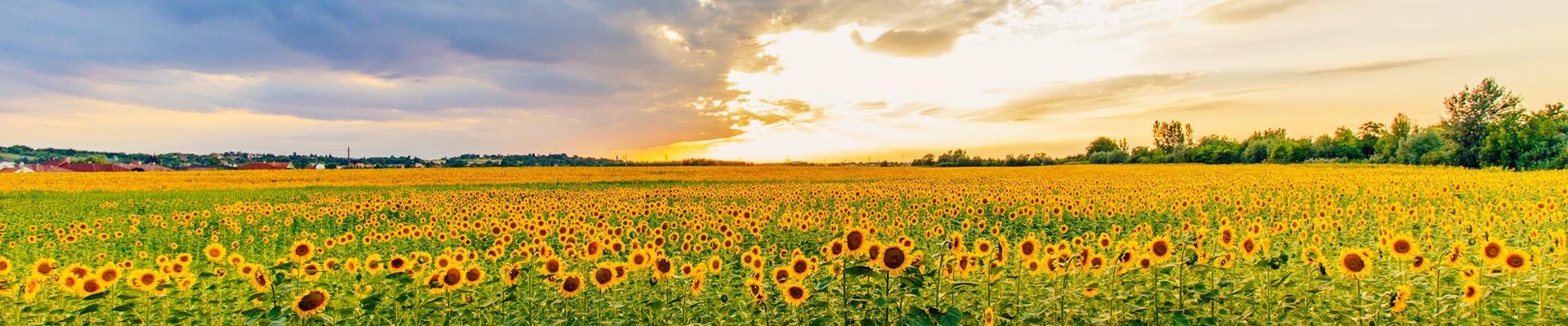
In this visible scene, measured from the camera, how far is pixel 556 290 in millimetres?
6398

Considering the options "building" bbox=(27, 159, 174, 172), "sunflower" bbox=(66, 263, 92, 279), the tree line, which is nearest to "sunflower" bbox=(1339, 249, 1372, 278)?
"sunflower" bbox=(66, 263, 92, 279)

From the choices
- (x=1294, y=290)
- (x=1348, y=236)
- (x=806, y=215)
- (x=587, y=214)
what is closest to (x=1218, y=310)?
(x=1294, y=290)

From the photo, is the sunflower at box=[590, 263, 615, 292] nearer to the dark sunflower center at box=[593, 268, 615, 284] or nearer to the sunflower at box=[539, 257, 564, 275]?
the dark sunflower center at box=[593, 268, 615, 284]

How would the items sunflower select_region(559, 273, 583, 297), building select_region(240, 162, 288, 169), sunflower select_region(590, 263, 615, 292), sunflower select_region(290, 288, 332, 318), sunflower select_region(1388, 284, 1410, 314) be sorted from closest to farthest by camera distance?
1. sunflower select_region(290, 288, 332, 318)
2. sunflower select_region(1388, 284, 1410, 314)
3. sunflower select_region(559, 273, 583, 297)
4. sunflower select_region(590, 263, 615, 292)
5. building select_region(240, 162, 288, 169)

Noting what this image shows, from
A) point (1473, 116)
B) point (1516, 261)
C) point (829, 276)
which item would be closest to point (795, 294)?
point (829, 276)

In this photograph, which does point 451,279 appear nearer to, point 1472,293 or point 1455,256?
point 1472,293

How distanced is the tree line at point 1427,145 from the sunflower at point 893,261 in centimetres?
5282

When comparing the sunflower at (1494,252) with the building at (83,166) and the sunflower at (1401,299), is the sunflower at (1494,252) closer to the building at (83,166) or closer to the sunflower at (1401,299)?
Result: the sunflower at (1401,299)

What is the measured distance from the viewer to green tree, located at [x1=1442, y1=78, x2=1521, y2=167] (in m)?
50.0

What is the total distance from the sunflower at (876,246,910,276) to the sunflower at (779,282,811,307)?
79cm

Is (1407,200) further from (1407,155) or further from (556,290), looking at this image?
(1407,155)

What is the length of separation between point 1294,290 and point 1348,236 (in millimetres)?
6704

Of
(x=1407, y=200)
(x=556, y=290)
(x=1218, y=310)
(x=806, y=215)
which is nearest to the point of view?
(x=1218, y=310)

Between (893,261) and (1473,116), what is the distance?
2951 inches
